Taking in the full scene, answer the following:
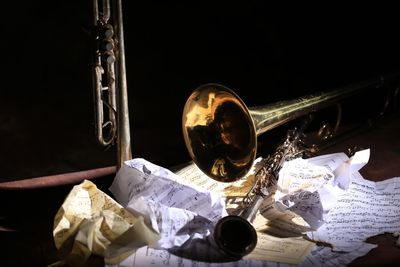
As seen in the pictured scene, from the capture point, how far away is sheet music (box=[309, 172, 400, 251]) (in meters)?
1.05

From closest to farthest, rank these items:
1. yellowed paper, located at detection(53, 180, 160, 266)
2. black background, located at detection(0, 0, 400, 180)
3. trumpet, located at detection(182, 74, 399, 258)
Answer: yellowed paper, located at detection(53, 180, 160, 266) → trumpet, located at detection(182, 74, 399, 258) → black background, located at detection(0, 0, 400, 180)

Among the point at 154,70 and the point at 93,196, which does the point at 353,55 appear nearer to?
the point at 154,70

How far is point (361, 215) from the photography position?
1.14 meters

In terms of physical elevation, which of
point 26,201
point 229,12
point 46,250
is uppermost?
point 229,12

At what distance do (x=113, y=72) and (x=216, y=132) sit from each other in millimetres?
295

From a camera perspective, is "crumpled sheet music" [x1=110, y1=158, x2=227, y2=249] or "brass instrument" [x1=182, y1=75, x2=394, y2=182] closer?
"crumpled sheet music" [x1=110, y1=158, x2=227, y2=249]

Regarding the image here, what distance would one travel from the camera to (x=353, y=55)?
1812 millimetres

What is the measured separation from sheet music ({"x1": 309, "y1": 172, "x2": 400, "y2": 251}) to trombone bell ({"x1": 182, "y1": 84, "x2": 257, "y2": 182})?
247 millimetres

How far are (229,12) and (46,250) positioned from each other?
0.93 meters

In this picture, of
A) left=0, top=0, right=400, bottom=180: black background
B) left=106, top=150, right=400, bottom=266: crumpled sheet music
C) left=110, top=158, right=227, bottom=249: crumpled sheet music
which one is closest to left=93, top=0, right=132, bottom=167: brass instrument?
left=110, top=158, right=227, bottom=249: crumpled sheet music

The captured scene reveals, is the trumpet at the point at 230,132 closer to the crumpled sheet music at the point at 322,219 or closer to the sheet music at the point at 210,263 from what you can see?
the crumpled sheet music at the point at 322,219

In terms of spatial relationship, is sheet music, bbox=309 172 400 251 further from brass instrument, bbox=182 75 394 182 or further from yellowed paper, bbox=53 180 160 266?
yellowed paper, bbox=53 180 160 266

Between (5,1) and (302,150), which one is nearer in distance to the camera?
(302,150)

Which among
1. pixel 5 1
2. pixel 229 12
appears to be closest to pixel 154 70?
pixel 229 12
